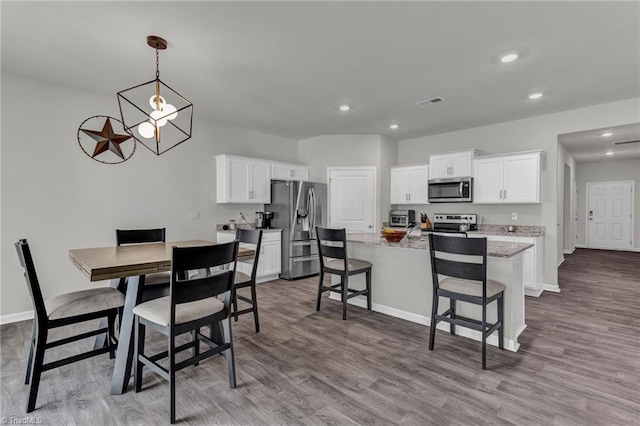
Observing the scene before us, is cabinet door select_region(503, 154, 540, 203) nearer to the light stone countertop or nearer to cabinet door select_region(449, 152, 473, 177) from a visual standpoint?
cabinet door select_region(449, 152, 473, 177)

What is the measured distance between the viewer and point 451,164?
5355 mm

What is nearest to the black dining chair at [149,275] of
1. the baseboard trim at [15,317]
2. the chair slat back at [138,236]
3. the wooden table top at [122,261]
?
the chair slat back at [138,236]

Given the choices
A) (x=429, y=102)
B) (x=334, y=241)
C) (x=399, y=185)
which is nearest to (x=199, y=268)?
(x=334, y=241)

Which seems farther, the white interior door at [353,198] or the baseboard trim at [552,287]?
the white interior door at [353,198]

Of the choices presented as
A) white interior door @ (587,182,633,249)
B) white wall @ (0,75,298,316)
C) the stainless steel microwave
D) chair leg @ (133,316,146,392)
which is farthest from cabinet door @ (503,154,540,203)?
white interior door @ (587,182,633,249)

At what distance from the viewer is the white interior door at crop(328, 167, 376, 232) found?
5973mm

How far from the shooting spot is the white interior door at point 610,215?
8438 millimetres

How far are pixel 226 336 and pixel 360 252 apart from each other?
2.05 metres

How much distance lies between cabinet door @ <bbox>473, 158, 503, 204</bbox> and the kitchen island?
1968 mm

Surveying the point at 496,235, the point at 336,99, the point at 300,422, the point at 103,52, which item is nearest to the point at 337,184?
the point at 336,99

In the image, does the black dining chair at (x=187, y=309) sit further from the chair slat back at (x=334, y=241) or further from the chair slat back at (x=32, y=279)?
the chair slat back at (x=334, y=241)

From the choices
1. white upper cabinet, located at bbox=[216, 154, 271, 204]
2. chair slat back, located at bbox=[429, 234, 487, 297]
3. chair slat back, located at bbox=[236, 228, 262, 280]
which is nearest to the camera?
chair slat back, located at bbox=[429, 234, 487, 297]

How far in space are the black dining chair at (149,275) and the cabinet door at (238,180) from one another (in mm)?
1617

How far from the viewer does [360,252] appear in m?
3.92
